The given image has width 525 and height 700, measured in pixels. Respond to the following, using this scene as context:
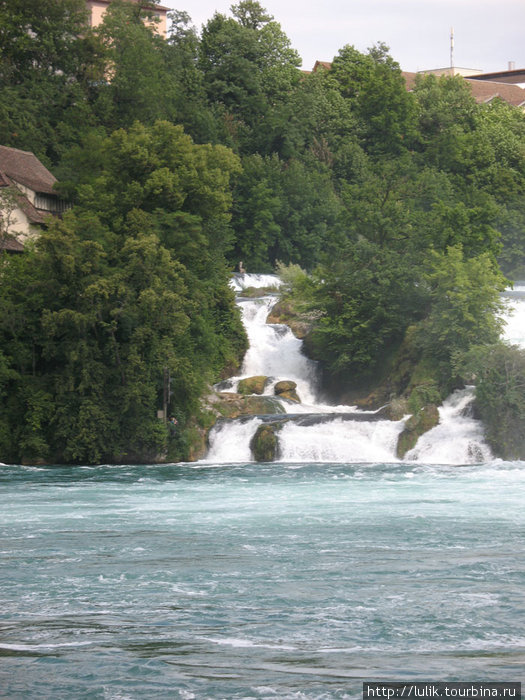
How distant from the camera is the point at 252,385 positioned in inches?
2034

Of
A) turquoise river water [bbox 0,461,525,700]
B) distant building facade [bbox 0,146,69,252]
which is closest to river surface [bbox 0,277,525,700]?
turquoise river water [bbox 0,461,525,700]

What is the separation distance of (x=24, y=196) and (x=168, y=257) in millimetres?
12863

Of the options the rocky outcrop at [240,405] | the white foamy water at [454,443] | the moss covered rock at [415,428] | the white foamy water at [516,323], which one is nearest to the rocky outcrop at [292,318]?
the rocky outcrop at [240,405]

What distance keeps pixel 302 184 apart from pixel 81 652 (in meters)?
67.2

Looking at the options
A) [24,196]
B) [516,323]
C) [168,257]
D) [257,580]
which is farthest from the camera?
[516,323]

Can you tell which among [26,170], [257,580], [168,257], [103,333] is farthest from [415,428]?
[26,170]

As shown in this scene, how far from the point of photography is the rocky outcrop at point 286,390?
51031mm

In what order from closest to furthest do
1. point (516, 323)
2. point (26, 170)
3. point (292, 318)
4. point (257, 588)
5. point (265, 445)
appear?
point (257, 588)
point (265, 445)
point (516, 323)
point (292, 318)
point (26, 170)

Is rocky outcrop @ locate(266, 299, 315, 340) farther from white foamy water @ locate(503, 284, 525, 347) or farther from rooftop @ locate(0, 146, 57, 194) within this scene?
rooftop @ locate(0, 146, 57, 194)

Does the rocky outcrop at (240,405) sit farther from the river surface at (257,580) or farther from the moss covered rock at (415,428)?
the moss covered rock at (415,428)

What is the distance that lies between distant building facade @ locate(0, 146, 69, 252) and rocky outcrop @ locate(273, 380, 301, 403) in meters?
13.5

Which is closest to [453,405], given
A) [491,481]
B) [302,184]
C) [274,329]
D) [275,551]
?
[491,481]

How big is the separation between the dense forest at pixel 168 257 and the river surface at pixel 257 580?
4573mm

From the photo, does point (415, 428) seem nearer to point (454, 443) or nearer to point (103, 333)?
point (454, 443)
